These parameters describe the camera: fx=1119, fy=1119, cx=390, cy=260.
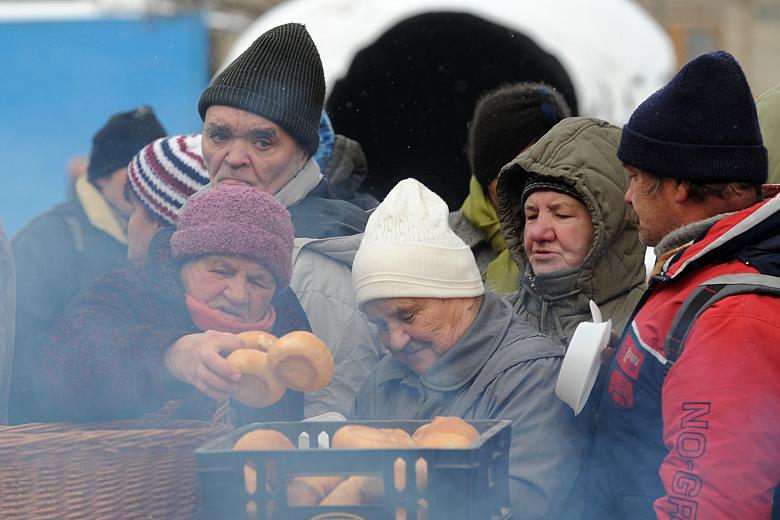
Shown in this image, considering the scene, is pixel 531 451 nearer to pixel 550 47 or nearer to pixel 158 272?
pixel 158 272

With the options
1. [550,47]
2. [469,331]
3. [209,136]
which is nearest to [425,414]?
[469,331]

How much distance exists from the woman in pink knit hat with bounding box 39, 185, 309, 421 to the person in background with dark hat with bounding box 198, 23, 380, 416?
14cm

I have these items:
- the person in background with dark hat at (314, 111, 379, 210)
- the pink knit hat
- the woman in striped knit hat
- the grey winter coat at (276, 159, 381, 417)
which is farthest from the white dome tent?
the pink knit hat

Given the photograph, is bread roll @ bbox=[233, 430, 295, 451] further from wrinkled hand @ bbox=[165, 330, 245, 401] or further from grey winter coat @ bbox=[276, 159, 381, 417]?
grey winter coat @ bbox=[276, 159, 381, 417]

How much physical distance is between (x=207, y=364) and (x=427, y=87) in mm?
4603

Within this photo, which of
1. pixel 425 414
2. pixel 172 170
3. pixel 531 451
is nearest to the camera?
pixel 531 451

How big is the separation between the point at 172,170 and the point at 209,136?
46 centimetres

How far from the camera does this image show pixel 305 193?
279 centimetres

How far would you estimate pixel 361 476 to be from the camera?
1.66 m

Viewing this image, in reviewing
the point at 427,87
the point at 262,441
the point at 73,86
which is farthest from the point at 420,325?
the point at 73,86

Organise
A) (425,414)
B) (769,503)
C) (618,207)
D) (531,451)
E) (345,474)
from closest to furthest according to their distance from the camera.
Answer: (345,474) → (769,503) → (531,451) → (425,414) → (618,207)

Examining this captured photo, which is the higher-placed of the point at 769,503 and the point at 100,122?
the point at 100,122

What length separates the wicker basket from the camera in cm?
185

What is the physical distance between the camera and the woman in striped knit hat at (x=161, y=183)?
3.16 meters
